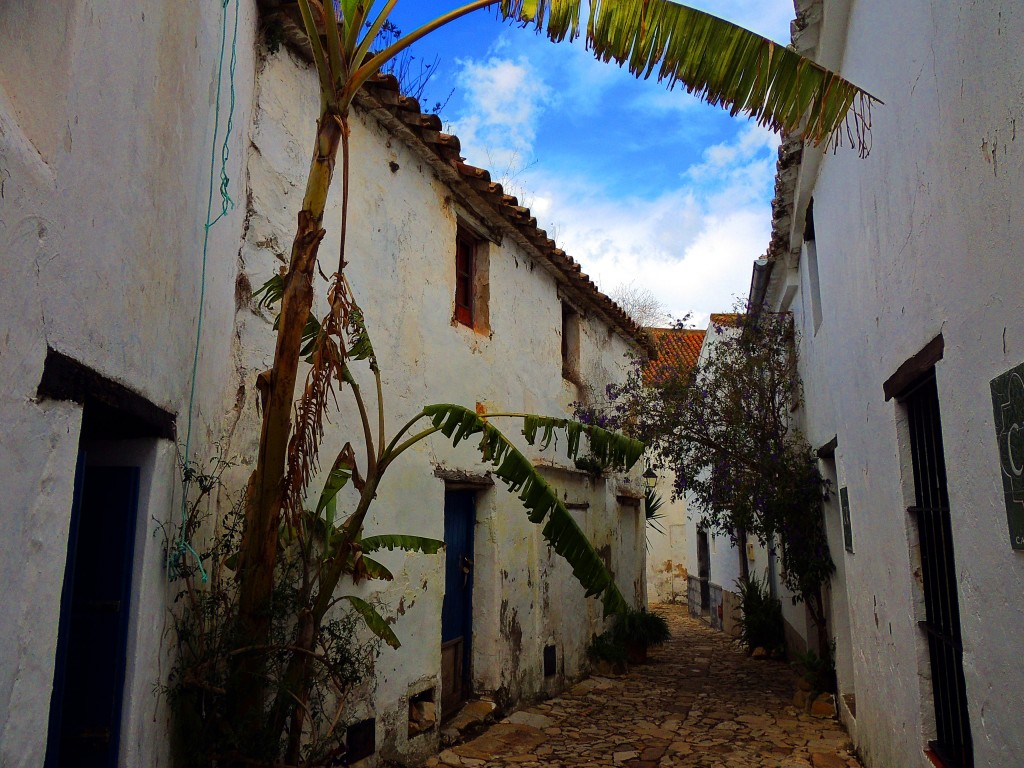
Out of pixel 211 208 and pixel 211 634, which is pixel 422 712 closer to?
pixel 211 634

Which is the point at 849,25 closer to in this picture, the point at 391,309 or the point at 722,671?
the point at 391,309

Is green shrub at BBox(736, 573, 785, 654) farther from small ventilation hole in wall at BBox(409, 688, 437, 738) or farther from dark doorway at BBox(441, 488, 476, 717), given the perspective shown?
small ventilation hole in wall at BBox(409, 688, 437, 738)

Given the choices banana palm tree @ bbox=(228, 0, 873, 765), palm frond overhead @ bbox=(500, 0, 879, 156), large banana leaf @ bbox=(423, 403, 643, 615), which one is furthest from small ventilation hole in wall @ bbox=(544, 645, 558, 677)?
palm frond overhead @ bbox=(500, 0, 879, 156)

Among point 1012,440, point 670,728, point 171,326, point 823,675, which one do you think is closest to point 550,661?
point 670,728

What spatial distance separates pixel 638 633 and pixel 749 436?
11.2ft

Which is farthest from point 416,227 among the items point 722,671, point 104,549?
point 722,671

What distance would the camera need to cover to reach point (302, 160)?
5125 mm

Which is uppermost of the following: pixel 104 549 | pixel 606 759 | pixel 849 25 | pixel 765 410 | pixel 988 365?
pixel 849 25

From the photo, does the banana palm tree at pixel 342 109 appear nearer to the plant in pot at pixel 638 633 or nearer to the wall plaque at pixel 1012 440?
the wall plaque at pixel 1012 440

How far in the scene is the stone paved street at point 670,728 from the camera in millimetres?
6152

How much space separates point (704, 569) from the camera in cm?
1825

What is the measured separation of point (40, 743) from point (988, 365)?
325cm

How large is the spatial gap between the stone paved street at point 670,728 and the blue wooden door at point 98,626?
3.65 meters

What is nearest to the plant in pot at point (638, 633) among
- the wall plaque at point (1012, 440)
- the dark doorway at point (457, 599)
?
the dark doorway at point (457, 599)
